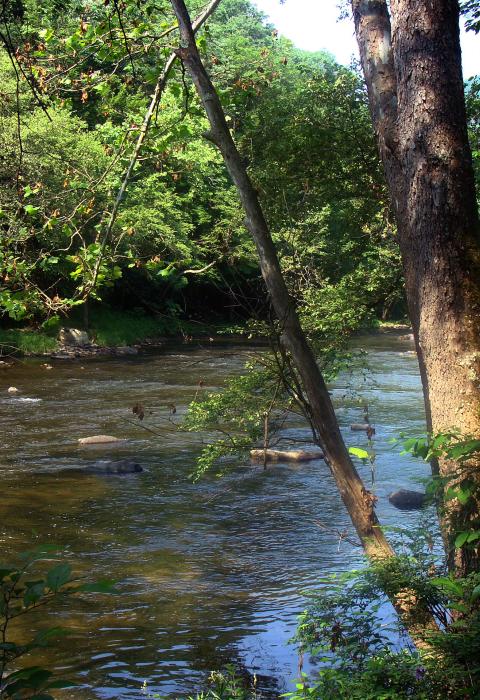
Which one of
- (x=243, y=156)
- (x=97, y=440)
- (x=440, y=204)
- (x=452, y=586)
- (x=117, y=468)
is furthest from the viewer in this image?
(x=97, y=440)

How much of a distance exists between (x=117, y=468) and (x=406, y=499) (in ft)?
14.8

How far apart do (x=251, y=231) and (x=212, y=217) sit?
29.7 meters


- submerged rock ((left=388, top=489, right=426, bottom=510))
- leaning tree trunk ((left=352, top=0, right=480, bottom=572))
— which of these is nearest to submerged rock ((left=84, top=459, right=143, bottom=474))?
submerged rock ((left=388, top=489, right=426, bottom=510))

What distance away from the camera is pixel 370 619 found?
13.4 ft

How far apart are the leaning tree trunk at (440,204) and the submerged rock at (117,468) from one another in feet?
27.8

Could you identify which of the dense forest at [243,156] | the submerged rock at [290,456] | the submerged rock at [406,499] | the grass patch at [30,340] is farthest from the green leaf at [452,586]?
the grass patch at [30,340]

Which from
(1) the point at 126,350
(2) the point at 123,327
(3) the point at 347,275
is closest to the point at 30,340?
(1) the point at 126,350

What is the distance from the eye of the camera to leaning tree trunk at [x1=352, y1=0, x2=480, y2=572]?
14.1 ft

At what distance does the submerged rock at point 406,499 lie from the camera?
10.5 metres

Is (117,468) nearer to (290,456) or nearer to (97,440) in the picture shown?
(97,440)

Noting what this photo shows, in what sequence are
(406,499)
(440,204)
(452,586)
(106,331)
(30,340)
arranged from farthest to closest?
(106,331) < (30,340) < (406,499) < (440,204) < (452,586)

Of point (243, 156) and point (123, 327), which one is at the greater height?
point (243, 156)

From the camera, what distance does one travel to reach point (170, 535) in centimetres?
952

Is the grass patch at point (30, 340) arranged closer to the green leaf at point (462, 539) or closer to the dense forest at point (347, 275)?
the dense forest at point (347, 275)
